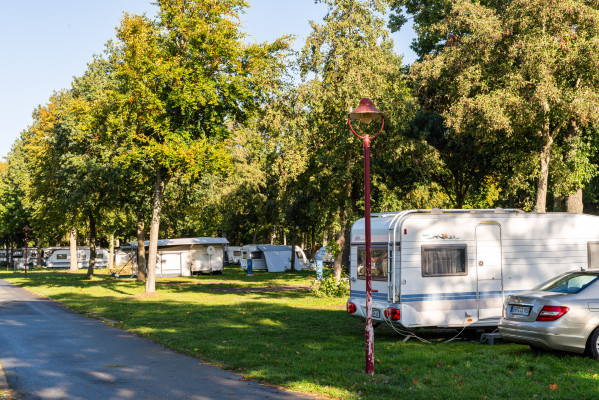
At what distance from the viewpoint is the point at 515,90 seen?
18984mm

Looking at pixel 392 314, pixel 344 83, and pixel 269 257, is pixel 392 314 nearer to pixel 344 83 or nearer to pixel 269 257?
pixel 344 83

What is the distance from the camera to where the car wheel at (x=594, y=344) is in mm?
9578

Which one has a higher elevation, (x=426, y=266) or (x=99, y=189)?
(x=99, y=189)

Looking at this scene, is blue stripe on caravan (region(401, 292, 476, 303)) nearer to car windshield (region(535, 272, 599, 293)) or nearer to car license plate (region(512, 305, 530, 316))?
car windshield (region(535, 272, 599, 293))

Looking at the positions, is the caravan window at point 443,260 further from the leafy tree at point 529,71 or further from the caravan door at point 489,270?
the leafy tree at point 529,71

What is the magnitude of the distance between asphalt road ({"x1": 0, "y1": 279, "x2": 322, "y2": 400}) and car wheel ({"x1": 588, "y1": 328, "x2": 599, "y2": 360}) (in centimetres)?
497

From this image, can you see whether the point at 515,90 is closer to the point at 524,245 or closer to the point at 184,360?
the point at 524,245

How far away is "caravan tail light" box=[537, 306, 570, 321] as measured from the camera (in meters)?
9.52

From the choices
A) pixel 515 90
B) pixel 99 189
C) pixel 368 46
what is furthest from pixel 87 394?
pixel 99 189

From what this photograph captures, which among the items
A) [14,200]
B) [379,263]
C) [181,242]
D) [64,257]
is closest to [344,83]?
[379,263]

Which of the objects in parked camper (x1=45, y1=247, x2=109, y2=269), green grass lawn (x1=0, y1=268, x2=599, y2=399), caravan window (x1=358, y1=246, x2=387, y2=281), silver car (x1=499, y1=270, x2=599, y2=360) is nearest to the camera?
green grass lawn (x1=0, y1=268, x2=599, y2=399)

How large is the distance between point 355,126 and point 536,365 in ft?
54.7

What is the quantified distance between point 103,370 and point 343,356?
400 centimetres

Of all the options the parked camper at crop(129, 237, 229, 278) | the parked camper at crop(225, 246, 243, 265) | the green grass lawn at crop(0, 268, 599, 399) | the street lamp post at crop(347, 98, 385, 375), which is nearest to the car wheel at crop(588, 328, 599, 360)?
the green grass lawn at crop(0, 268, 599, 399)
